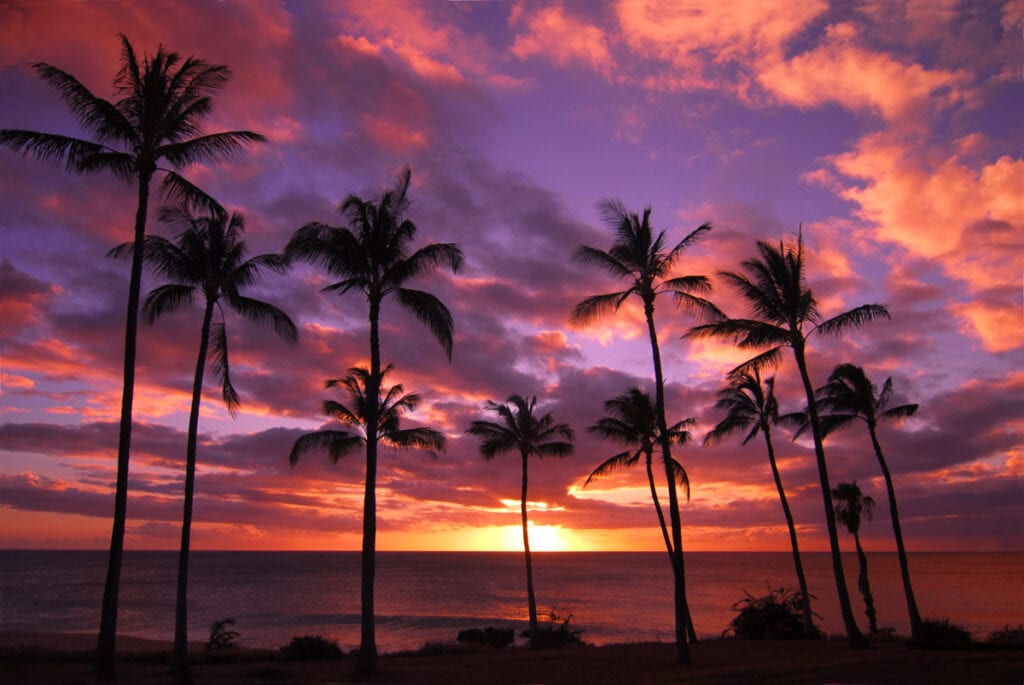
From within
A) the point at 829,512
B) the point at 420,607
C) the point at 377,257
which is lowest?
the point at 420,607

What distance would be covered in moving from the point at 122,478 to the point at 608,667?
1411 cm

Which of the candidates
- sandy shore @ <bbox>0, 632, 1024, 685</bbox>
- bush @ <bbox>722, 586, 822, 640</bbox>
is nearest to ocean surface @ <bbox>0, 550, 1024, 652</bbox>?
bush @ <bbox>722, 586, 822, 640</bbox>

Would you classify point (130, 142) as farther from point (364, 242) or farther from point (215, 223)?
point (364, 242)

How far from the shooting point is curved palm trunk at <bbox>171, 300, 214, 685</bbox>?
15.7 m

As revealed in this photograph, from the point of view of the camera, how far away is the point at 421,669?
1947cm

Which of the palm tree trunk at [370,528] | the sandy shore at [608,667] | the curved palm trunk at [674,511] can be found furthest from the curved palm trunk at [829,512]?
the palm tree trunk at [370,528]

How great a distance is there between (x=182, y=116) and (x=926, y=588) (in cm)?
9634

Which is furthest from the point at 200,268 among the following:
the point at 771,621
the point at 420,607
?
the point at 420,607

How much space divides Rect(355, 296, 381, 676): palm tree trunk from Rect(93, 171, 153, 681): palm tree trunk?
18.4 ft

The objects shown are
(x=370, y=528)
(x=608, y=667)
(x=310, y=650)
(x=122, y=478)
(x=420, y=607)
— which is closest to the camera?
(x=122, y=478)

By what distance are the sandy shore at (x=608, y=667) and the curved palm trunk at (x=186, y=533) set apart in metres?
0.87

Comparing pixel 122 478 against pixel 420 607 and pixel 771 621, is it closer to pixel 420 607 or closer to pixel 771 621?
pixel 771 621

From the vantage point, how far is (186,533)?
54.2 ft

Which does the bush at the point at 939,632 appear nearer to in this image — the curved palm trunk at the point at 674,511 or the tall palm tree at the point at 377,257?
the curved palm trunk at the point at 674,511
